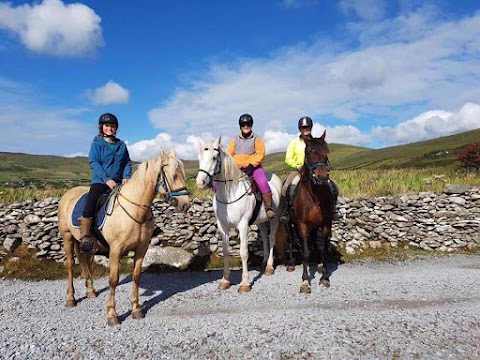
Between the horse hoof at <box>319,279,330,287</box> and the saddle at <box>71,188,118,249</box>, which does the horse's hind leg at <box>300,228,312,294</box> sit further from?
the saddle at <box>71,188,118,249</box>

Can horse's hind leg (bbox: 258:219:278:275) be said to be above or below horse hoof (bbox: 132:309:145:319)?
above

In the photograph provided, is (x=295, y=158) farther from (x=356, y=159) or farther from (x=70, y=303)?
(x=356, y=159)

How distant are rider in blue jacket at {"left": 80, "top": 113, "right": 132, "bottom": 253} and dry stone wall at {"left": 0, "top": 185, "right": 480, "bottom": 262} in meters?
4.33

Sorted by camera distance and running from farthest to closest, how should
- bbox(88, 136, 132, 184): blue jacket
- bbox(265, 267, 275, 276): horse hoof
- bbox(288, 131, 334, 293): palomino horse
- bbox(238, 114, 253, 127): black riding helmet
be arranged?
bbox(265, 267, 275, 276): horse hoof < bbox(238, 114, 253, 127): black riding helmet < bbox(288, 131, 334, 293): palomino horse < bbox(88, 136, 132, 184): blue jacket

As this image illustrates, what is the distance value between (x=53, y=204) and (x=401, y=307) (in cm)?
1061

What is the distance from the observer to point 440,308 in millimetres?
5988

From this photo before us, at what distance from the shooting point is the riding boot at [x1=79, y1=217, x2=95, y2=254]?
19.4 ft

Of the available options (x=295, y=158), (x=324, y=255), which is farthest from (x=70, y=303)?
(x=295, y=158)

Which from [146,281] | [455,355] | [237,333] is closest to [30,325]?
[146,281]

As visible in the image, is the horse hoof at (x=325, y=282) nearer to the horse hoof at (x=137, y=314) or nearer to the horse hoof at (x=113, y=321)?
the horse hoof at (x=137, y=314)

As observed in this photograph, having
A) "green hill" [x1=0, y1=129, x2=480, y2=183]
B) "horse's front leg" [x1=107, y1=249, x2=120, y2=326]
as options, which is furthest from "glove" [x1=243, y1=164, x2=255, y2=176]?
"green hill" [x1=0, y1=129, x2=480, y2=183]

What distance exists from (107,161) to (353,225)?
8512 millimetres

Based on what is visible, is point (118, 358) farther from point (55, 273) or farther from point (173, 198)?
point (55, 273)

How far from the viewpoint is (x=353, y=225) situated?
1130 cm
